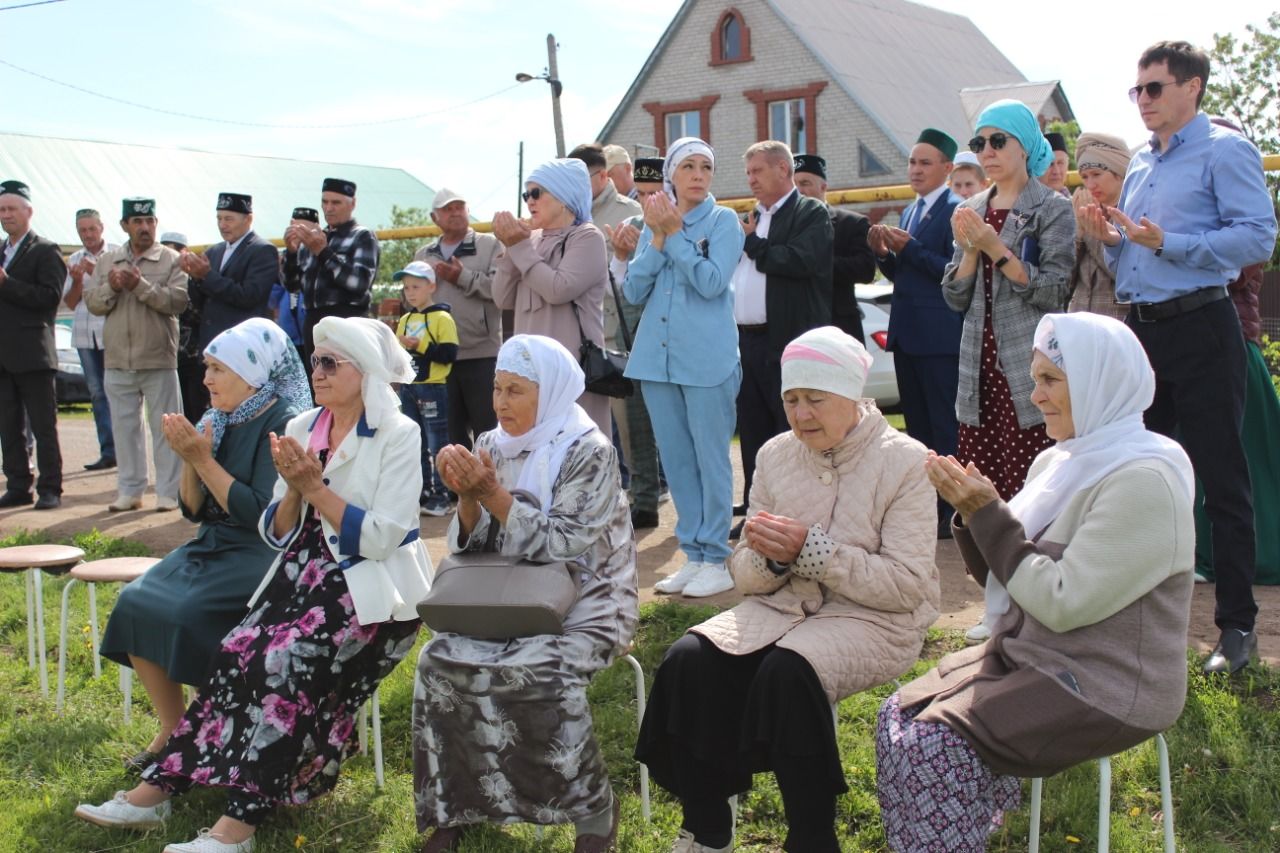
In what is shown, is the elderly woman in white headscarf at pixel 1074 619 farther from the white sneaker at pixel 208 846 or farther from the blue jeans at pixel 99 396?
the blue jeans at pixel 99 396

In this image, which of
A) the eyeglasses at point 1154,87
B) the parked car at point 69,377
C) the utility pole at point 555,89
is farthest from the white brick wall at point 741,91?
the eyeglasses at point 1154,87

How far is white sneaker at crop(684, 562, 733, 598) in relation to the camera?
604cm

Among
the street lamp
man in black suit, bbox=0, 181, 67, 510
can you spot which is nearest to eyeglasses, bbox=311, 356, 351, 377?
man in black suit, bbox=0, 181, 67, 510

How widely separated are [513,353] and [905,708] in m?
1.79

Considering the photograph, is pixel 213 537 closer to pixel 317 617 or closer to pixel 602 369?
pixel 317 617

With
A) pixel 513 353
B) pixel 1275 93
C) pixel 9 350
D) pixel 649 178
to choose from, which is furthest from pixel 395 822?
pixel 1275 93

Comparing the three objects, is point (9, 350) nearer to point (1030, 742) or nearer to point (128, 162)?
point (1030, 742)

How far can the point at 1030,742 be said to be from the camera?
3260 millimetres

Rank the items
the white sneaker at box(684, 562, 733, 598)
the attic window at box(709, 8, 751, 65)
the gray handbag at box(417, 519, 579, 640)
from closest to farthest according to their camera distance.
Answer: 1. the gray handbag at box(417, 519, 579, 640)
2. the white sneaker at box(684, 562, 733, 598)
3. the attic window at box(709, 8, 751, 65)

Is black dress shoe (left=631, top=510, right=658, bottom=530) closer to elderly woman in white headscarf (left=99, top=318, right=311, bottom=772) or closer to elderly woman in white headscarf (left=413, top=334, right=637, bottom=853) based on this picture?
elderly woman in white headscarf (left=99, top=318, right=311, bottom=772)

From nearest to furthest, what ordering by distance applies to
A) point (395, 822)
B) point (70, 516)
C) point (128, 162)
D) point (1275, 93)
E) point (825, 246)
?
point (395, 822)
point (825, 246)
point (70, 516)
point (1275, 93)
point (128, 162)

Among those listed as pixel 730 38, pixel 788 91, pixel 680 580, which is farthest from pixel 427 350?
pixel 730 38

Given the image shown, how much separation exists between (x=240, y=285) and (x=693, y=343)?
13.7 feet

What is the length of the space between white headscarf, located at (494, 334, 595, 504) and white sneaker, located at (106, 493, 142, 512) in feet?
20.2
